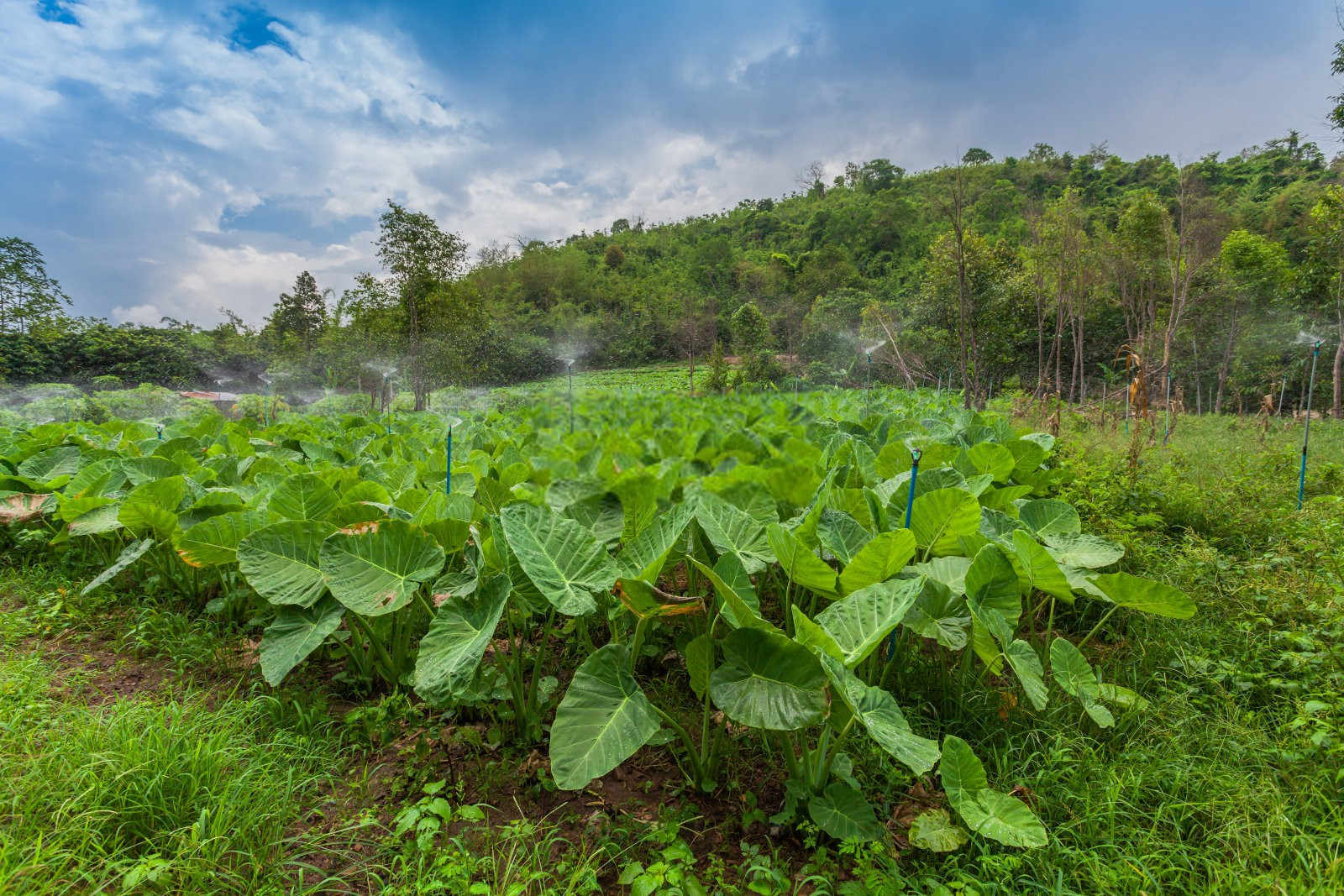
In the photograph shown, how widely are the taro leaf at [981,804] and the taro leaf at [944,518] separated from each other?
1.95 ft

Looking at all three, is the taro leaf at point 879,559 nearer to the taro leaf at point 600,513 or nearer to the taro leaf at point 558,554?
the taro leaf at point 558,554

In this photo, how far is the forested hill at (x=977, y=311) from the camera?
15.7 metres

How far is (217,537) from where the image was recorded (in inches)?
68.5

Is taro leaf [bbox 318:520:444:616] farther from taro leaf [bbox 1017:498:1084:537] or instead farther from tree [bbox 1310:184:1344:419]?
tree [bbox 1310:184:1344:419]

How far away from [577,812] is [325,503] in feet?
4.47

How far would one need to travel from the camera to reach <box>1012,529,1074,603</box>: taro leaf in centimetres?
148

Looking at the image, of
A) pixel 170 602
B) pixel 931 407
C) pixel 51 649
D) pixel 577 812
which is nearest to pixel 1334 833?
pixel 577 812

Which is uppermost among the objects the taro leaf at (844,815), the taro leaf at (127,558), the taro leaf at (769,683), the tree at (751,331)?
the tree at (751,331)

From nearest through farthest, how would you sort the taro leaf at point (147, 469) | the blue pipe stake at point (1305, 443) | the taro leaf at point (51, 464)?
the taro leaf at point (147, 469), the taro leaf at point (51, 464), the blue pipe stake at point (1305, 443)

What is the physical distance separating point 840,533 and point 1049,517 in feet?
3.25

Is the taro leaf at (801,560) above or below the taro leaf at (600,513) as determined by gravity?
below

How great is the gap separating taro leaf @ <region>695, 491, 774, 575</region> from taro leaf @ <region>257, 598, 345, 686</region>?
103cm

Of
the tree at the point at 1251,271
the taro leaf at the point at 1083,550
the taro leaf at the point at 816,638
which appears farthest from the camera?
the tree at the point at 1251,271

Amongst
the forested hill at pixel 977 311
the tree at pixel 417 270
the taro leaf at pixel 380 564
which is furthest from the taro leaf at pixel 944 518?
the tree at pixel 417 270
